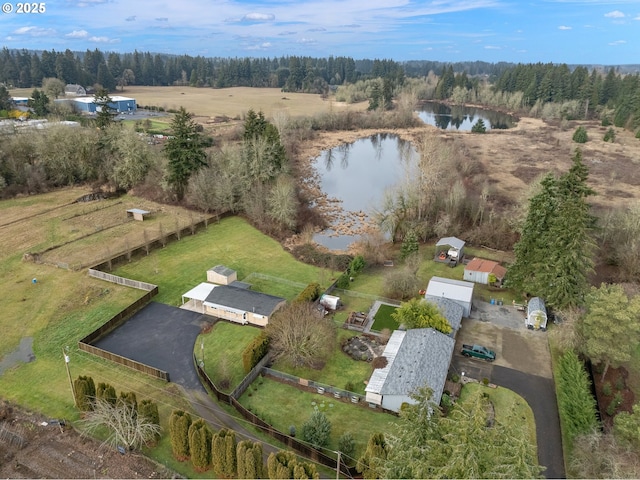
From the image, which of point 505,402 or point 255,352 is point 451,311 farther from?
point 255,352

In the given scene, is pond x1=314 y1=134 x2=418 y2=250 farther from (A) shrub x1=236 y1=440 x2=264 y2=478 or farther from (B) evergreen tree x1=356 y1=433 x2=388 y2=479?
(A) shrub x1=236 y1=440 x2=264 y2=478

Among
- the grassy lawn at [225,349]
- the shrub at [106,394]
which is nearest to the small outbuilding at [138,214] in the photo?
the grassy lawn at [225,349]

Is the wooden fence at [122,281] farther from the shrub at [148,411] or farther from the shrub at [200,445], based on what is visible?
the shrub at [200,445]

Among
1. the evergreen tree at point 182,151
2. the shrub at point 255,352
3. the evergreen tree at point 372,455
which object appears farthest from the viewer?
the evergreen tree at point 182,151

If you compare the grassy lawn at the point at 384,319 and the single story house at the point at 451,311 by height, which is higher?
the single story house at the point at 451,311

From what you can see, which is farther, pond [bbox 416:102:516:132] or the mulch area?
pond [bbox 416:102:516:132]

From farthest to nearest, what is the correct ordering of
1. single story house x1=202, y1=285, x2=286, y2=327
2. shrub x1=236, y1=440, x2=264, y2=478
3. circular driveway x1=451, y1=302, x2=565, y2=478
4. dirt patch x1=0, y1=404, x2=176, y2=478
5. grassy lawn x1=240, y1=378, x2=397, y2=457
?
single story house x1=202, y1=285, x2=286, y2=327 < grassy lawn x1=240, y1=378, x2=397, y2=457 < circular driveway x1=451, y1=302, x2=565, y2=478 < dirt patch x1=0, y1=404, x2=176, y2=478 < shrub x1=236, y1=440, x2=264, y2=478

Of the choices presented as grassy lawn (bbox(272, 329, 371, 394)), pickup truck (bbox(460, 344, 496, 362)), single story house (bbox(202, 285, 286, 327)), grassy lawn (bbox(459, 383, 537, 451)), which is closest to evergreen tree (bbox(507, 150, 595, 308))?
pickup truck (bbox(460, 344, 496, 362))
